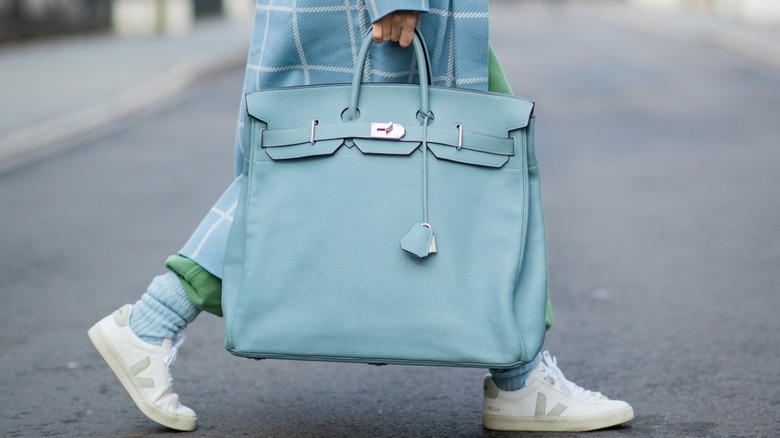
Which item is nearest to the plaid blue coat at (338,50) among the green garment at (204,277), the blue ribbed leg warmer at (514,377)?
the green garment at (204,277)

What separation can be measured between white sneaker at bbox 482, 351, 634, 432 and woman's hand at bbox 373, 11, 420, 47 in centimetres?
92

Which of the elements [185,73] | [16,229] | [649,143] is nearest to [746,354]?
[16,229]

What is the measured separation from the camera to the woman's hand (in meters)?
2.52

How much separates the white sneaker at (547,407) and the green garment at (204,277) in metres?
0.31

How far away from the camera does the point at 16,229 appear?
6.32 m

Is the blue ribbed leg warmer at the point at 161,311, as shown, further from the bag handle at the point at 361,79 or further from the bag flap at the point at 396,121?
the bag handle at the point at 361,79

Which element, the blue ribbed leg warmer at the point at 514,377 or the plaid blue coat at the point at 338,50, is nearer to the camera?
the plaid blue coat at the point at 338,50

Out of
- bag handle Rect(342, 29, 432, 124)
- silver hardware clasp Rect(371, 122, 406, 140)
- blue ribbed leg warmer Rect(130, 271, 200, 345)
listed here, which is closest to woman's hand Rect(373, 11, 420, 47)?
bag handle Rect(342, 29, 432, 124)

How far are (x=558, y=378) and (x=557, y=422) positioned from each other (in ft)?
0.36

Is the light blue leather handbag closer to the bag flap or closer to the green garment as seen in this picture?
the bag flap

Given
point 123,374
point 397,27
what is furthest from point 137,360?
point 397,27

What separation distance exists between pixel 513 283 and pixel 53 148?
25.3 ft

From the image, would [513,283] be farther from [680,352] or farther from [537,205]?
[680,352]

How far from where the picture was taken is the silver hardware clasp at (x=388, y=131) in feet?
8.09
